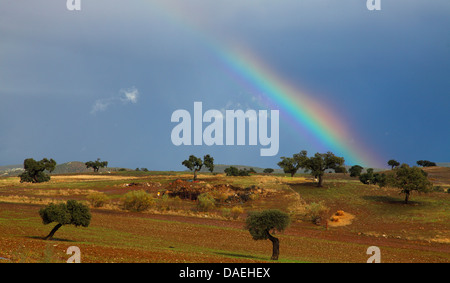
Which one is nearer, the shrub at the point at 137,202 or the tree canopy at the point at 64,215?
the tree canopy at the point at 64,215

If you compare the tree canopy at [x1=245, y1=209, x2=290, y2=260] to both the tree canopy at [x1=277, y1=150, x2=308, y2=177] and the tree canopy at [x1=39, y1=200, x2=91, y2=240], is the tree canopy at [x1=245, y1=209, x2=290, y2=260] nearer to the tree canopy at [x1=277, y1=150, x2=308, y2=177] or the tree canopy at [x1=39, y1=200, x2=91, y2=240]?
the tree canopy at [x1=39, y1=200, x2=91, y2=240]

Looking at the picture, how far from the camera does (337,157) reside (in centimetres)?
8950

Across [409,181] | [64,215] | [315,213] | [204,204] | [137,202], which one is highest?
[409,181]

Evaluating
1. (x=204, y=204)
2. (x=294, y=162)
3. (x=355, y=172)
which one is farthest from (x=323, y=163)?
(x=355, y=172)

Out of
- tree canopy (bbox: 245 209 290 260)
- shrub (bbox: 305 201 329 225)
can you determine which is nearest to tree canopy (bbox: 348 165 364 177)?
shrub (bbox: 305 201 329 225)

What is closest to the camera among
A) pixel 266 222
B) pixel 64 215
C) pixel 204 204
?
pixel 266 222

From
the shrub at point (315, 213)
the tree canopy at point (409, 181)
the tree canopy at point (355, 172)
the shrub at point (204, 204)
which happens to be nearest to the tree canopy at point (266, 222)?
the shrub at point (315, 213)

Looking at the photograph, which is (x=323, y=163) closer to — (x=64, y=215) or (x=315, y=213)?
(x=315, y=213)

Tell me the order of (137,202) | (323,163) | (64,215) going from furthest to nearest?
(323,163), (137,202), (64,215)

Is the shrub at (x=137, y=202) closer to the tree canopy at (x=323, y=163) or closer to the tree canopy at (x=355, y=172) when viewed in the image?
the tree canopy at (x=323, y=163)

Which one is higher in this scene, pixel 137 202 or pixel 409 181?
pixel 409 181

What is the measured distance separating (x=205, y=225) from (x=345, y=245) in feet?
69.2
